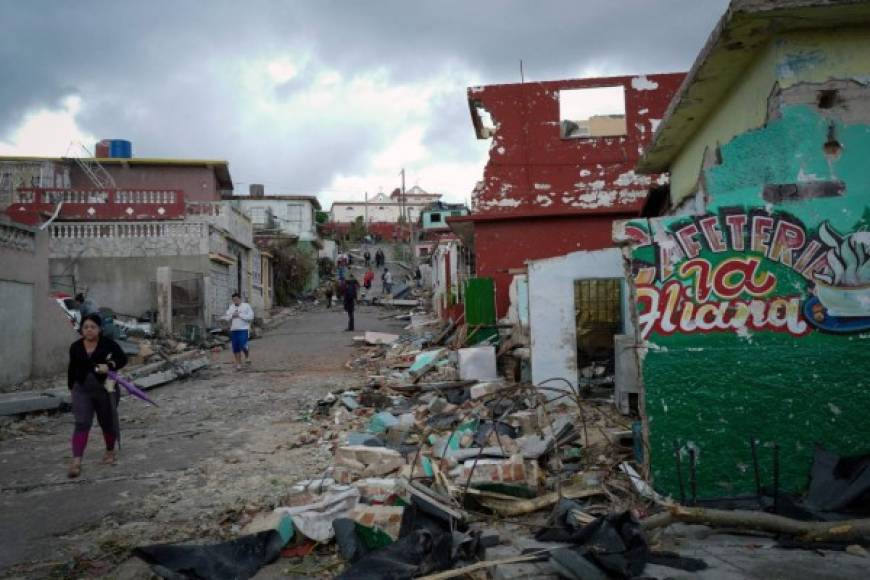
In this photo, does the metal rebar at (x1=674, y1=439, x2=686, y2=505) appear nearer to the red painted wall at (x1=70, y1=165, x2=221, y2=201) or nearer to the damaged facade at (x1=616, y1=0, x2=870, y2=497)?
the damaged facade at (x1=616, y1=0, x2=870, y2=497)

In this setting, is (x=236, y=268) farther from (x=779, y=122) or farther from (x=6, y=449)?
(x=779, y=122)

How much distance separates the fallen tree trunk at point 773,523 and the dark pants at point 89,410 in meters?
5.61

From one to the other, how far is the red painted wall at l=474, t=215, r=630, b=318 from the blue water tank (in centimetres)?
2161

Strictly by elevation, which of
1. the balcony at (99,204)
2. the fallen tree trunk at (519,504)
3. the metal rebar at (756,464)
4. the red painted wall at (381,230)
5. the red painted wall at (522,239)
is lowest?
the fallen tree trunk at (519,504)

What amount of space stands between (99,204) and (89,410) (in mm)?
16825

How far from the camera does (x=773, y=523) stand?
4.05 m

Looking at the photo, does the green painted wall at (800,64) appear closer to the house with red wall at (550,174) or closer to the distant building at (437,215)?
the house with red wall at (550,174)

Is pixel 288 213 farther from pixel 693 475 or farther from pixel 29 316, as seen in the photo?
pixel 693 475

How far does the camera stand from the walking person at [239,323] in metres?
13.7

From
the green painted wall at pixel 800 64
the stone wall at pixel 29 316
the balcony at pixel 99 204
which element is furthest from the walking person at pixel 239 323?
the green painted wall at pixel 800 64

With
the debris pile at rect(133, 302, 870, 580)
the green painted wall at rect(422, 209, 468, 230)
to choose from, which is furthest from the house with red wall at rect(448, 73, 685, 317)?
the green painted wall at rect(422, 209, 468, 230)

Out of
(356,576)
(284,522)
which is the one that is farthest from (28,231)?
(356,576)

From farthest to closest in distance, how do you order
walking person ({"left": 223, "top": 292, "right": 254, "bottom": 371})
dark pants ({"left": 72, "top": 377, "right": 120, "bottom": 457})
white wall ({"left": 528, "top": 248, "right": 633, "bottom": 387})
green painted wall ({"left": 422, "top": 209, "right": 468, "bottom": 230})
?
green painted wall ({"left": 422, "top": 209, "right": 468, "bottom": 230}), walking person ({"left": 223, "top": 292, "right": 254, "bottom": 371}), white wall ({"left": 528, "top": 248, "right": 633, "bottom": 387}), dark pants ({"left": 72, "top": 377, "right": 120, "bottom": 457})

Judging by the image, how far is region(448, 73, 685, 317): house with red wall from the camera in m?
15.8
